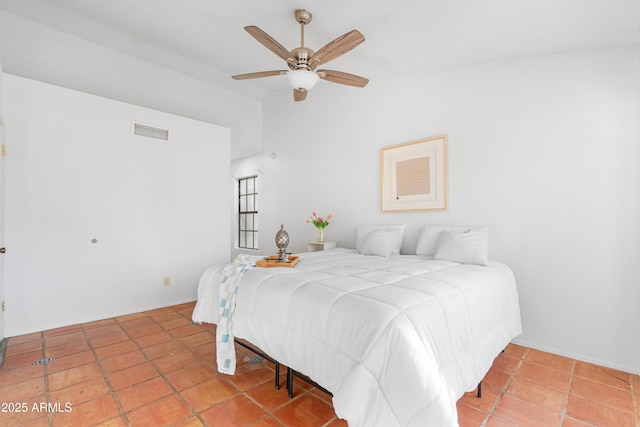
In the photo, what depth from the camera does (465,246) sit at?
2713 millimetres

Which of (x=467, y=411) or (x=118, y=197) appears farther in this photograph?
(x=118, y=197)

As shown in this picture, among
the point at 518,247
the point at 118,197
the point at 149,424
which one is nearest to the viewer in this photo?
the point at 149,424

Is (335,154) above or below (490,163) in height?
above

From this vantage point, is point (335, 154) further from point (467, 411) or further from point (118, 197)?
point (467, 411)

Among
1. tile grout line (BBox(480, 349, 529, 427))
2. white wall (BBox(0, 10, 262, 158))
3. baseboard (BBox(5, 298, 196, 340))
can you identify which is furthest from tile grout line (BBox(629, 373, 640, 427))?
white wall (BBox(0, 10, 262, 158))

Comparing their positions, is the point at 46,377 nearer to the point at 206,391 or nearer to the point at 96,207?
the point at 206,391

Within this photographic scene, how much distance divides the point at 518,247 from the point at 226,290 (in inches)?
105

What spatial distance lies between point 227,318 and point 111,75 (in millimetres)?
3821

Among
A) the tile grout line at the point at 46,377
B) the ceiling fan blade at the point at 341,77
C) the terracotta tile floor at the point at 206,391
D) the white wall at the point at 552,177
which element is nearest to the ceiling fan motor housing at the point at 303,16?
the ceiling fan blade at the point at 341,77

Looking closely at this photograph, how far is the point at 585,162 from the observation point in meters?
2.50

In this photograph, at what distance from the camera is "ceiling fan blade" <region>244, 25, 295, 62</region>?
2.18 metres

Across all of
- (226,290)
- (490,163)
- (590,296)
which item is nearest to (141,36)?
(226,290)

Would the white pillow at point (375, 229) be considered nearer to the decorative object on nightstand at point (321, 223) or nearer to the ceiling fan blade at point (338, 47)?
the decorative object on nightstand at point (321, 223)

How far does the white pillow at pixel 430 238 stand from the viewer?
3145mm
